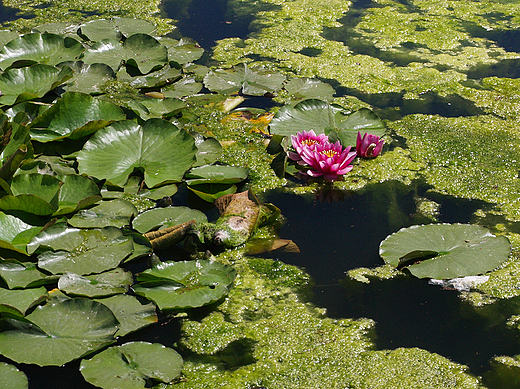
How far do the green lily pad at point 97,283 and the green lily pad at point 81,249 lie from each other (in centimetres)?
3

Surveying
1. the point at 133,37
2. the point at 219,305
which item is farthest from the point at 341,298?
the point at 133,37

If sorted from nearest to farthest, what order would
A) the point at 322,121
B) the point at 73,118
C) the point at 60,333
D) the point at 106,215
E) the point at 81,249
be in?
1. the point at 60,333
2. the point at 81,249
3. the point at 106,215
4. the point at 73,118
5. the point at 322,121

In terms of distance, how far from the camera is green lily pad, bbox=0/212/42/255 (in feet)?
6.34

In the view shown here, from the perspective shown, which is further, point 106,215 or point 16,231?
point 106,215

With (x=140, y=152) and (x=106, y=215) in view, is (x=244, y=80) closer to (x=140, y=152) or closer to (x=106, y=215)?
(x=140, y=152)

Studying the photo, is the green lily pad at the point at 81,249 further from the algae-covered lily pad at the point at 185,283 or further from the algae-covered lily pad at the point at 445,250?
the algae-covered lily pad at the point at 445,250

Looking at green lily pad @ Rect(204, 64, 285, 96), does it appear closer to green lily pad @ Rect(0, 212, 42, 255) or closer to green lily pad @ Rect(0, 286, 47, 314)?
green lily pad @ Rect(0, 212, 42, 255)

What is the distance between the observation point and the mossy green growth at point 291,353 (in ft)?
5.13

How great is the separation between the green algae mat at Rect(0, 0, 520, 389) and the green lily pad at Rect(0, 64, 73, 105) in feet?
0.04

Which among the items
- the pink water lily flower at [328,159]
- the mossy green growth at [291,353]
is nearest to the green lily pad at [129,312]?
the mossy green growth at [291,353]

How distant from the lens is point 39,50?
3.34 m

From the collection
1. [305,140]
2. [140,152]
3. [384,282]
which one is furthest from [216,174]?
[384,282]

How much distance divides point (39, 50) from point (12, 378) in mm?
2548

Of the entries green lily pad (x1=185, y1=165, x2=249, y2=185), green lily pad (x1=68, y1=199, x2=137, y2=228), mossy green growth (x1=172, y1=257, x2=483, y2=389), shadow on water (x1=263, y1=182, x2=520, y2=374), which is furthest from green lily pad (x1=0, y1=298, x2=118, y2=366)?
green lily pad (x1=185, y1=165, x2=249, y2=185)
